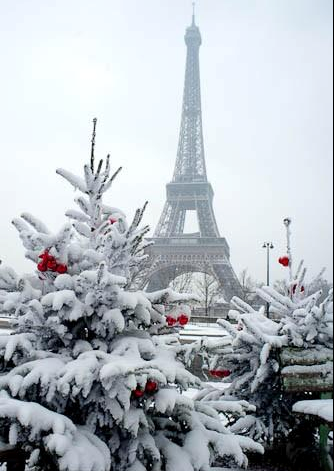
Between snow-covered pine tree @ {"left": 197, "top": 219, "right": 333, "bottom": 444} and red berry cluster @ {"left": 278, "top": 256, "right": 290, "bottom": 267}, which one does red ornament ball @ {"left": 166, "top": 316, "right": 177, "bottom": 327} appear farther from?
red berry cluster @ {"left": 278, "top": 256, "right": 290, "bottom": 267}

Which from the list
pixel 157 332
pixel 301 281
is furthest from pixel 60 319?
pixel 301 281

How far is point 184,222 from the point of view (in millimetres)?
56875

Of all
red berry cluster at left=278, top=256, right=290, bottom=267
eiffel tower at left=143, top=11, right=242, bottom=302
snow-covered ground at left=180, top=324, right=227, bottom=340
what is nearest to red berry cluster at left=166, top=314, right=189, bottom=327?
red berry cluster at left=278, top=256, right=290, bottom=267

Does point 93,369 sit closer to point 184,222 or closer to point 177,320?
point 177,320

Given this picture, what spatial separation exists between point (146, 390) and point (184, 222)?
176 feet

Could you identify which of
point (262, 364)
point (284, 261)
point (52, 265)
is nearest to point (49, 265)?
point (52, 265)

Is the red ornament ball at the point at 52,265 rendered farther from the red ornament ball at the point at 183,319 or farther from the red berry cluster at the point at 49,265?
the red ornament ball at the point at 183,319

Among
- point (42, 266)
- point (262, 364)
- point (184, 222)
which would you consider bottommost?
point (262, 364)

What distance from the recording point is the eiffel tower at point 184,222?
155ft

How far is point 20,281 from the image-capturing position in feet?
12.7

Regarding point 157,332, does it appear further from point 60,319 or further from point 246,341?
point 246,341

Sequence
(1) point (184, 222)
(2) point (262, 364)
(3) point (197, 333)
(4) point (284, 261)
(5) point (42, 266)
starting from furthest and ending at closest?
(1) point (184, 222) < (3) point (197, 333) < (4) point (284, 261) < (2) point (262, 364) < (5) point (42, 266)

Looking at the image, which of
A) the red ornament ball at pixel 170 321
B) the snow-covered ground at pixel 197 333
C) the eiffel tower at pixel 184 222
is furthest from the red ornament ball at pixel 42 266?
the eiffel tower at pixel 184 222

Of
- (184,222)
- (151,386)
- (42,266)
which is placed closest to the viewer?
(151,386)
